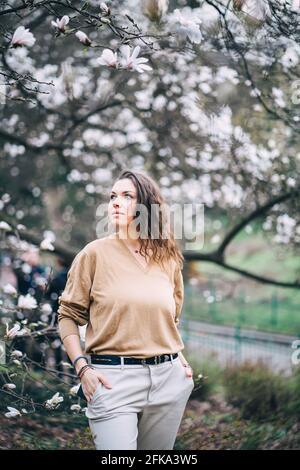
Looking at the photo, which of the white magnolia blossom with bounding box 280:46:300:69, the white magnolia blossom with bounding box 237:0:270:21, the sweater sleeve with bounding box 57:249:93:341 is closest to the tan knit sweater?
the sweater sleeve with bounding box 57:249:93:341

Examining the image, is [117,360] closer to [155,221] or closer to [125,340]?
[125,340]

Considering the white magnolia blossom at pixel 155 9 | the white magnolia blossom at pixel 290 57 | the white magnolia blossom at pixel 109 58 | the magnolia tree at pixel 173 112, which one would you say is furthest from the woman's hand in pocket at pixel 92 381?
the white magnolia blossom at pixel 290 57

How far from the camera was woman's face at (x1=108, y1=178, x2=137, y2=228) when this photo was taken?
9.17 ft

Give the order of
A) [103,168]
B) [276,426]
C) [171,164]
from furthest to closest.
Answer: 1. [103,168]
2. [171,164]
3. [276,426]

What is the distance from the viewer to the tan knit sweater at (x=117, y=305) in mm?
2590

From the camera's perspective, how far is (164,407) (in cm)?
264

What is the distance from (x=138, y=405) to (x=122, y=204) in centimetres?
89

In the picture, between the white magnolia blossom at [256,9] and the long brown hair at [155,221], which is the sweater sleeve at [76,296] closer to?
the long brown hair at [155,221]

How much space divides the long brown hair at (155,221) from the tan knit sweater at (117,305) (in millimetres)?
126

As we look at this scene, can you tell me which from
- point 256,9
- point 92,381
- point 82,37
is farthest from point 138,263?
point 256,9

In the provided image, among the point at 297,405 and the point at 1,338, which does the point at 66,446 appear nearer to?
the point at 1,338

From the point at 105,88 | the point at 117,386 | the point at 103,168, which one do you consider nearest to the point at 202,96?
the point at 105,88

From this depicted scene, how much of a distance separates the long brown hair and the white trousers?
1.62ft
